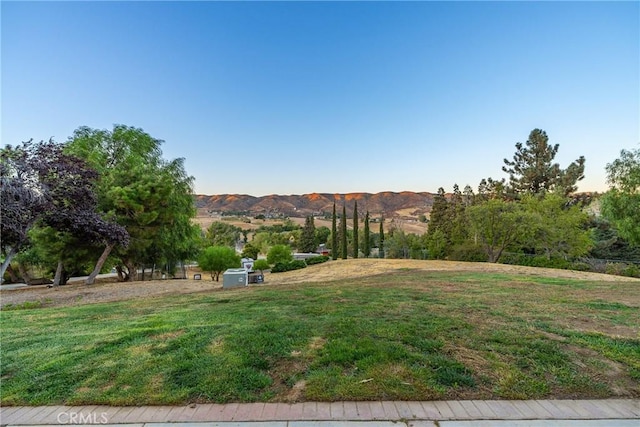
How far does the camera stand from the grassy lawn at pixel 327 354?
→ 2184 mm

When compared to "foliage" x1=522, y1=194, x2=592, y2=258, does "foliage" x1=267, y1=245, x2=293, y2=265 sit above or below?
below

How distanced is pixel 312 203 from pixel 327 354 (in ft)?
185

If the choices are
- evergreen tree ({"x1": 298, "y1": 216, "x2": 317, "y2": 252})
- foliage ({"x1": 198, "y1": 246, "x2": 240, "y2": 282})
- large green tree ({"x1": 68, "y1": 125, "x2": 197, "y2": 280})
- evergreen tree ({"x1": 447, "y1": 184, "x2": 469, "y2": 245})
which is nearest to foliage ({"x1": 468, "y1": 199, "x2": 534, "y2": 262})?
evergreen tree ({"x1": 447, "y1": 184, "x2": 469, "y2": 245})

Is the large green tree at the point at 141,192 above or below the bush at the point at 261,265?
above

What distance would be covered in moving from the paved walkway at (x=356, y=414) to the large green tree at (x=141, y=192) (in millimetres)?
9196

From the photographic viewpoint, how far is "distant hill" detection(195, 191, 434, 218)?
4734cm

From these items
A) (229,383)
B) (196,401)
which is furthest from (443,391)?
(196,401)

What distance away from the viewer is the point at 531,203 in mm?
18047

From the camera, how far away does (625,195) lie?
13539 millimetres

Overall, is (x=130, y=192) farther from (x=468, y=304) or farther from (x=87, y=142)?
(x=468, y=304)

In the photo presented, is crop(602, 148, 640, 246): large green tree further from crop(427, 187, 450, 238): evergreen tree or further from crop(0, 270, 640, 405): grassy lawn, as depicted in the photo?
crop(0, 270, 640, 405): grassy lawn

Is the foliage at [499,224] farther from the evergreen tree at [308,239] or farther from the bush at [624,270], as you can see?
the evergreen tree at [308,239]

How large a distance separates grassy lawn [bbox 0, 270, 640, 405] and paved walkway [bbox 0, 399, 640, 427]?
0.26ft

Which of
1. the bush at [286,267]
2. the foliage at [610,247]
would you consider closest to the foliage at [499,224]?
the foliage at [610,247]
